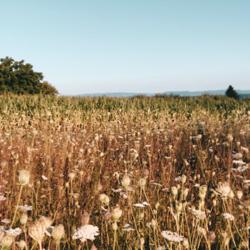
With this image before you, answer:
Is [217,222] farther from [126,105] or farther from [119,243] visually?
[126,105]

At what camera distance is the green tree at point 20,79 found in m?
47.3

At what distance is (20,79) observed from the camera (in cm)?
4788

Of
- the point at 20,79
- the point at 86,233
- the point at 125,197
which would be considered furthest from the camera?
the point at 20,79

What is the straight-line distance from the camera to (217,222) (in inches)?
130

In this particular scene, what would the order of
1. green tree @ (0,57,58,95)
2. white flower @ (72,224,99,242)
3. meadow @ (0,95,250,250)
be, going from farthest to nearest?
1. green tree @ (0,57,58,95)
2. meadow @ (0,95,250,250)
3. white flower @ (72,224,99,242)

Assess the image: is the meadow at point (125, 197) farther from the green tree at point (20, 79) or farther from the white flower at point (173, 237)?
the green tree at point (20, 79)

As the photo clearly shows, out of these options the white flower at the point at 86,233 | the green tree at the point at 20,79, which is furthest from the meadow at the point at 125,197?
the green tree at the point at 20,79

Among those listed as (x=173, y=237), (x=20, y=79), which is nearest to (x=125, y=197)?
(x=173, y=237)

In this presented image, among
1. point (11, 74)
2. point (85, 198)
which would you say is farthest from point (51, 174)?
point (11, 74)

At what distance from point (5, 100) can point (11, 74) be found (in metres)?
33.4

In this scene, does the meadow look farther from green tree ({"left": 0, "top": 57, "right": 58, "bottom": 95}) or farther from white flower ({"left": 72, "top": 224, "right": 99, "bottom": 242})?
green tree ({"left": 0, "top": 57, "right": 58, "bottom": 95})

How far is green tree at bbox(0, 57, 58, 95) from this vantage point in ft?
155

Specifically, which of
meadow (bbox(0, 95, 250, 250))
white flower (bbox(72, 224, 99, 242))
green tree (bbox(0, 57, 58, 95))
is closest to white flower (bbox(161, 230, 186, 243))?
meadow (bbox(0, 95, 250, 250))

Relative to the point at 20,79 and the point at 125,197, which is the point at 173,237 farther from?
the point at 20,79
